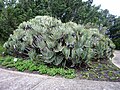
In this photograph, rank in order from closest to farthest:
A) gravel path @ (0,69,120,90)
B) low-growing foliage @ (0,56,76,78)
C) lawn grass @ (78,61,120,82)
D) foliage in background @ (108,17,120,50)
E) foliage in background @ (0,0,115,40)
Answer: gravel path @ (0,69,120,90)
lawn grass @ (78,61,120,82)
low-growing foliage @ (0,56,76,78)
foliage in background @ (0,0,115,40)
foliage in background @ (108,17,120,50)

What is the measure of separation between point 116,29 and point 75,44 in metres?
7.07

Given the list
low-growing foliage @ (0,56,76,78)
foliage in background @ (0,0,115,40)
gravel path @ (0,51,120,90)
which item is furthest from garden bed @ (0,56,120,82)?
foliage in background @ (0,0,115,40)

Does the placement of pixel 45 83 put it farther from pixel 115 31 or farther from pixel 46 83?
pixel 115 31

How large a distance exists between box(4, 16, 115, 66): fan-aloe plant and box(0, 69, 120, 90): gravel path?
32.1 inches

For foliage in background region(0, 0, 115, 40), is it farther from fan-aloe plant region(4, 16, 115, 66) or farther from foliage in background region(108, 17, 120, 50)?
foliage in background region(108, 17, 120, 50)

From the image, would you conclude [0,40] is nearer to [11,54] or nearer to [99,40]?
[11,54]

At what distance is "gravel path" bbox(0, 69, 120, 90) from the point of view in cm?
375

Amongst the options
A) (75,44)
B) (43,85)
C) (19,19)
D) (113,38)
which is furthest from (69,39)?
(113,38)

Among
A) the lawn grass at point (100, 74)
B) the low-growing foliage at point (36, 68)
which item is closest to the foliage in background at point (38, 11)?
the low-growing foliage at point (36, 68)

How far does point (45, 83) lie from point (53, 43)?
1435 millimetres

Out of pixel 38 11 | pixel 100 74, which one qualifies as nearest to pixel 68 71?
pixel 100 74

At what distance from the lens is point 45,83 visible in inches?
155

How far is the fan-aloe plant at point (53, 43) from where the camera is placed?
5027 mm

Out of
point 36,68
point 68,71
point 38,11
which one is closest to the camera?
point 68,71
